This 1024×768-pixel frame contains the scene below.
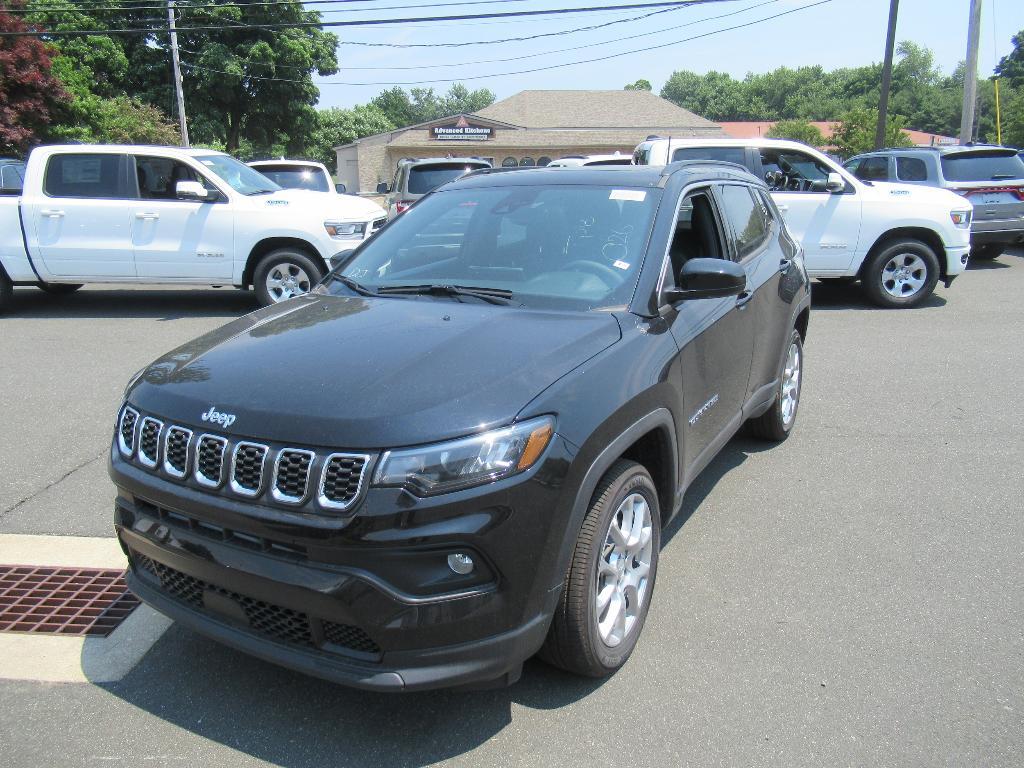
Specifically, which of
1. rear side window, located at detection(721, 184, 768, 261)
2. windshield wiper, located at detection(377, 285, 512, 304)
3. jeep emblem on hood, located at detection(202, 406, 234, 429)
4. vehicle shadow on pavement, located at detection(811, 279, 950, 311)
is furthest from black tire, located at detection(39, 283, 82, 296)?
vehicle shadow on pavement, located at detection(811, 279, 950, 311)

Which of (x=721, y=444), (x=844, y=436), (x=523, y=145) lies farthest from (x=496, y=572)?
(x=523, y=145)

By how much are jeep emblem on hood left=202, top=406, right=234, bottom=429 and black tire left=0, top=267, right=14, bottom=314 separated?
9.18m

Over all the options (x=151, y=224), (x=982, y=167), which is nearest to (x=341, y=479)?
(x=151, y=224)

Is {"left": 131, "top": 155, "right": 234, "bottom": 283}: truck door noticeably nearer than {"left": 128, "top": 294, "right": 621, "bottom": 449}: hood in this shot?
No

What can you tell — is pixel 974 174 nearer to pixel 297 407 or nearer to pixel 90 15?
pixel 297 407

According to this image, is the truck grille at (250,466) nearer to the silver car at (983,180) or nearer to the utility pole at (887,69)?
the silver car at (983,180)

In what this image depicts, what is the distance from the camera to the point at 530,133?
1832 inches

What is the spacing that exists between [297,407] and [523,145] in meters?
46.3

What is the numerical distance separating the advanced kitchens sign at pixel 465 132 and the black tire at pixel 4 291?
1494 inches

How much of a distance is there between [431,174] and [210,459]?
41.3ft

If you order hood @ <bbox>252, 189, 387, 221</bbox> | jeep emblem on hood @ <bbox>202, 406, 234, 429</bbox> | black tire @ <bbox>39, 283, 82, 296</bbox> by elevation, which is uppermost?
hood @ <bbox>252, 189, 387, 221</bbox>

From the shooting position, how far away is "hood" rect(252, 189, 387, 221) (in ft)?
32.0

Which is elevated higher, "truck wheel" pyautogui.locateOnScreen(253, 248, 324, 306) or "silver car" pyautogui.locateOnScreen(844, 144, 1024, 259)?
"silver car" pyautogui.locateOnScreen(844, 144, 1024, 259)

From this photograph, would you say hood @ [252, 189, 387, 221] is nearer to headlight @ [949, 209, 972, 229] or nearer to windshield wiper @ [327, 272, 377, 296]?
windshield wiper @ [327, 272, 377, 296]
